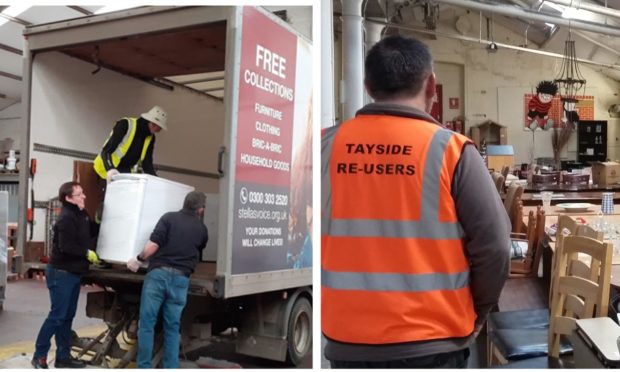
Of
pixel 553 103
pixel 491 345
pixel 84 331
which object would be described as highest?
pixel 553 103

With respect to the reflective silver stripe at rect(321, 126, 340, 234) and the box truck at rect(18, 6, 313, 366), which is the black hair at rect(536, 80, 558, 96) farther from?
the reflective silver stripe at rect(321, 126, 340, 234)

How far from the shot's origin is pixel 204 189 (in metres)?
5.78

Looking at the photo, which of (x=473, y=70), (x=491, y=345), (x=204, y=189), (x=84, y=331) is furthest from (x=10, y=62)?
(x=473, y=70)

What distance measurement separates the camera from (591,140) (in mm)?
15688

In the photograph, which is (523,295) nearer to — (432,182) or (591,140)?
(432,182)

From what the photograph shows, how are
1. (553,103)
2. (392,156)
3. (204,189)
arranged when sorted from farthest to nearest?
(553,103) < (204,189) < (392,156)

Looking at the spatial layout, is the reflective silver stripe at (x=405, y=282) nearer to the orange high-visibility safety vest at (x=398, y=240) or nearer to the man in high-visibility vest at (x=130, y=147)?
the orange high-visibility safety vest at (x=398, y=240)

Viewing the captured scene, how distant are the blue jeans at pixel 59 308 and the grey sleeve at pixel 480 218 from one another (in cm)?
306

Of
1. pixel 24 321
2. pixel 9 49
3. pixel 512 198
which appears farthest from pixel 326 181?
pixel 24 321

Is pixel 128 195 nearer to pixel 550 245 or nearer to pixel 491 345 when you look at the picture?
pixel 491 345

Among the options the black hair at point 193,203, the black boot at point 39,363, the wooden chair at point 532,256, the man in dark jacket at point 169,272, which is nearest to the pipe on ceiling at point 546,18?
the wooden chair at point 532,256

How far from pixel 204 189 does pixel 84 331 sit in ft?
5.36

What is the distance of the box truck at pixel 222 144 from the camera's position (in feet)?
11.7

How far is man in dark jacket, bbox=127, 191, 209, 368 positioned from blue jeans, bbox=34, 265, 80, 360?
57 cm
